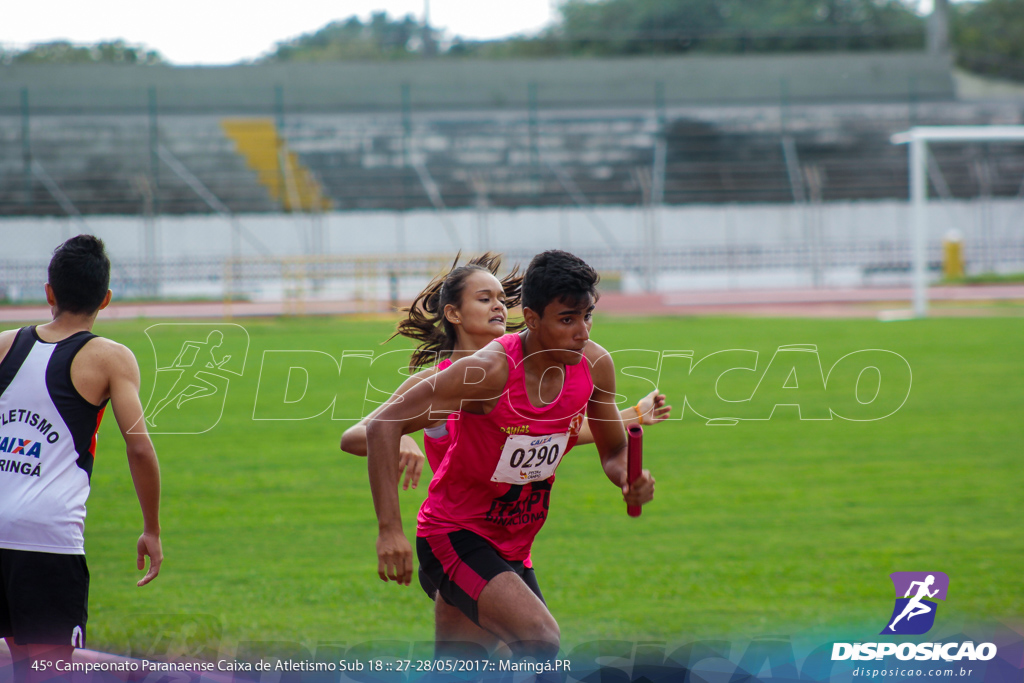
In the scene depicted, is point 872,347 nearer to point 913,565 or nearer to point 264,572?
point 913,565

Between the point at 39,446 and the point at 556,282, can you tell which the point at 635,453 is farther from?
the point at 39,446

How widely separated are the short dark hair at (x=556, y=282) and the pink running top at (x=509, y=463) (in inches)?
8.2

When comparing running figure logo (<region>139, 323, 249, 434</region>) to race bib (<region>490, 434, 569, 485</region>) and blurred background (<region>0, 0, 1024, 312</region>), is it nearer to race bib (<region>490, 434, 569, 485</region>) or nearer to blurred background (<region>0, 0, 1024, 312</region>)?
race bib (<region>490, 434, 569, 485</region>)

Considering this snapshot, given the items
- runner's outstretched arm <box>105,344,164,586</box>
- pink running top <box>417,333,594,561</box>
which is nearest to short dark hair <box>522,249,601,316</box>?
pink running top <box>417,333,594,561</box>

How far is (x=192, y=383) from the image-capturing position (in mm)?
10445

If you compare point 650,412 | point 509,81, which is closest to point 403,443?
point 650,412

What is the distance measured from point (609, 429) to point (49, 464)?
6.52 ft

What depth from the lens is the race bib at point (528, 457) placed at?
3346 mm

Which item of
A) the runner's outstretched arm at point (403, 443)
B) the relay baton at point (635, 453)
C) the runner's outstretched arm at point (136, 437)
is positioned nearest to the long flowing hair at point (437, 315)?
the runner's outstretched arm at point (403, 443)

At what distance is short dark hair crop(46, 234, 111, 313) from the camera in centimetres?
322

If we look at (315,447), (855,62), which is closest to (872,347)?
(315,447)

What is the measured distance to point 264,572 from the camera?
215 inches

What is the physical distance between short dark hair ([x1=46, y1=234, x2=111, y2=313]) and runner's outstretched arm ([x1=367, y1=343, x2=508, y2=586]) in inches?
41.2

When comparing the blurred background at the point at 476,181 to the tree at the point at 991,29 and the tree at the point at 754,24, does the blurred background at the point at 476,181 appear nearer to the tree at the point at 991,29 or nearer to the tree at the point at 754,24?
the tree at the point at 754,24
